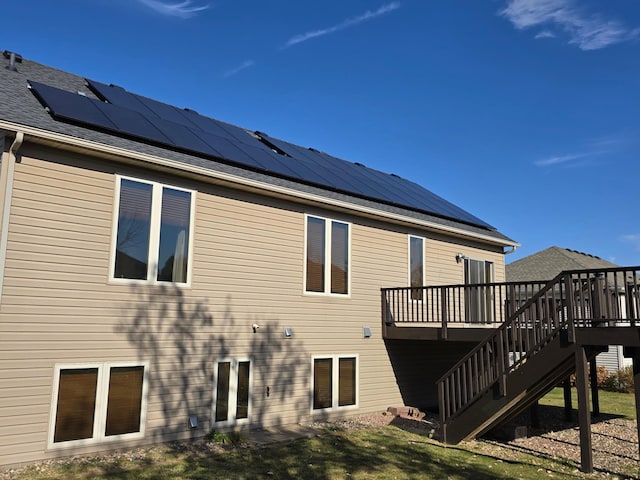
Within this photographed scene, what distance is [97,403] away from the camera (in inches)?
282

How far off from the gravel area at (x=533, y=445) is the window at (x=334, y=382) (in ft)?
1.31

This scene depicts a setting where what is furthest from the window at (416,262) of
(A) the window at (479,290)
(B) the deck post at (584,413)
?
(B) the deck post at (584,413)

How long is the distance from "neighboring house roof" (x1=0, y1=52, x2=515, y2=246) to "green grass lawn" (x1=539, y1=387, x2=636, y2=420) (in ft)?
16.3

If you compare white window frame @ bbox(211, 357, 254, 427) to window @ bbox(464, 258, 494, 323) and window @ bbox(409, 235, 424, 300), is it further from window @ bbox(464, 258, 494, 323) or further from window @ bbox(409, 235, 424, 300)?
window @ bbox(464, 258, 494, 323)

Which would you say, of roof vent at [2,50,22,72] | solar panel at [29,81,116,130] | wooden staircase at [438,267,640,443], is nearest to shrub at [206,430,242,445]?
wooden staircase at [438,267,640,443]

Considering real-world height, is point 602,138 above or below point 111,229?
above

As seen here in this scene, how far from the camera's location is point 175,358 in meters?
8.14

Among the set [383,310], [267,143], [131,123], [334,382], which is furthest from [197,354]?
[267,143]

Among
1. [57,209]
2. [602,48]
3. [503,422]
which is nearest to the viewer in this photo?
[57,209]

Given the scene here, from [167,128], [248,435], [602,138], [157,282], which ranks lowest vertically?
[248,435]

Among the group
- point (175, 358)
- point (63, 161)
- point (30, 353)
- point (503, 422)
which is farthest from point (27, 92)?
point (503, 422)

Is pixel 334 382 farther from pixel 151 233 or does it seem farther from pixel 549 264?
pixel 549 264

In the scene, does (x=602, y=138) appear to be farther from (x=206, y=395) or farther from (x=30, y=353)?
(x=30, y=353)

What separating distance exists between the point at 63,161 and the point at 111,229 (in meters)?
1.21
